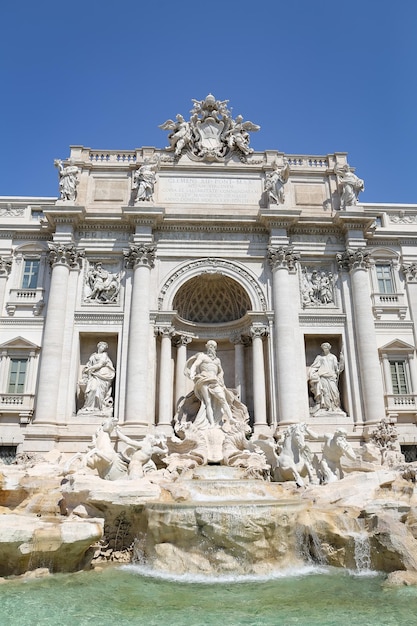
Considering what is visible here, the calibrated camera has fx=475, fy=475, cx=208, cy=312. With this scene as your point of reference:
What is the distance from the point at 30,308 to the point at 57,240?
3.12 meters

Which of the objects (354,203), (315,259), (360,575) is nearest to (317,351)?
(315,259)

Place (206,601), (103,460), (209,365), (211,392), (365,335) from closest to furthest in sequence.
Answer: (206,601) → (103,460) → (211,392) → (209,365) → (365,335)

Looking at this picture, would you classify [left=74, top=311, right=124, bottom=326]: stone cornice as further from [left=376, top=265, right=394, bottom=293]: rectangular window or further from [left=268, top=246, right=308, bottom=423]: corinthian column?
[left=376, top=265, right=394, bottom=293]: rectangular window

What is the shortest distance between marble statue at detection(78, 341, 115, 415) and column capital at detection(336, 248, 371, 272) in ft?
35.7

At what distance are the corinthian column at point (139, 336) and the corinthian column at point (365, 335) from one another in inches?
336

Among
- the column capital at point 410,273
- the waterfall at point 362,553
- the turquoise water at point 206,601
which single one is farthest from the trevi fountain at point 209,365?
the turquoise water at point 206,601

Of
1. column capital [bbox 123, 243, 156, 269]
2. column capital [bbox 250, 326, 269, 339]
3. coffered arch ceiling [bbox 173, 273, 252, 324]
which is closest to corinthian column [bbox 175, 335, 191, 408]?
coffered arch ceiling [bbox 173, 273, 252, 324]

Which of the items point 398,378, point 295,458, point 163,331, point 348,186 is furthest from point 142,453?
point 348,186

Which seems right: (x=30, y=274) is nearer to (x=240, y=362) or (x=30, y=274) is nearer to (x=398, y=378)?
(x=240, y=362)

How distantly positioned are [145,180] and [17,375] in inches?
393

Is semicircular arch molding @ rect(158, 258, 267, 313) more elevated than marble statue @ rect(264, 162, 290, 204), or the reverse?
marble statue @ rect(264, 162, 290, 204)

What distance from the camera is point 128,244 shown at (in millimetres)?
20938

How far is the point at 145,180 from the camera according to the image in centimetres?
2123

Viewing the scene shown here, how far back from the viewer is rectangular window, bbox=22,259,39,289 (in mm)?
20812
